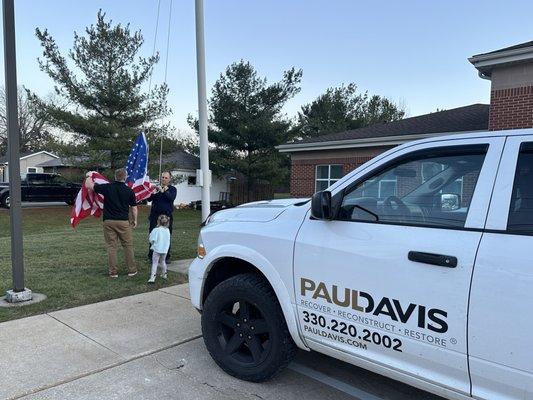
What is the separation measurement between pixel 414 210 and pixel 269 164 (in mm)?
26571

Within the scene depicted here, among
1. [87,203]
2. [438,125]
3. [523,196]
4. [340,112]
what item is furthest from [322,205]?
[340,112]

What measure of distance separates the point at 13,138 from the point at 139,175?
8.47 feet

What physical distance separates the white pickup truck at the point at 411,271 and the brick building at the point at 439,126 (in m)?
9.06

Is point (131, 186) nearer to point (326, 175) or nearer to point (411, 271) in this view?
point (411, 271)

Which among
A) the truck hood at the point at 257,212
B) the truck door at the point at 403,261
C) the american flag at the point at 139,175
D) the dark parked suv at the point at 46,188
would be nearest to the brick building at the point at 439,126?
the american flag at the point at 139,175

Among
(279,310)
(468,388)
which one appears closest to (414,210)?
(468,388)

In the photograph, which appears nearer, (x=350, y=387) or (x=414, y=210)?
(x=414, y=210)

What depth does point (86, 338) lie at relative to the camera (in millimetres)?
4223

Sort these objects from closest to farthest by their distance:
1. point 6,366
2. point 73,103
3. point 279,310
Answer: point 279,310
point 6,366
point 73,103

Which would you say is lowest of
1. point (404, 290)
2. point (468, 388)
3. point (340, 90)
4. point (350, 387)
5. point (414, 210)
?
point (350, 387)

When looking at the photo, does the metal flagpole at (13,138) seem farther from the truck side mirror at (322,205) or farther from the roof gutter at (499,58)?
the roof gutter at (499,58)

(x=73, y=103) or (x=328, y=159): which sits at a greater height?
(x=73, y=103)

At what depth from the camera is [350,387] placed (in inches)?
135

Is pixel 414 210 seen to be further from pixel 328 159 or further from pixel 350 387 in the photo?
pixel 328 159
